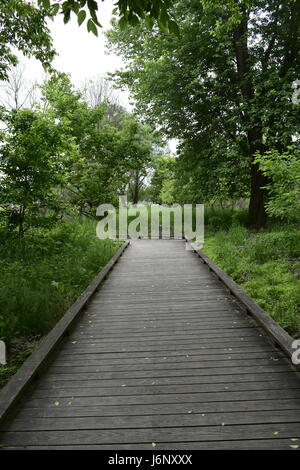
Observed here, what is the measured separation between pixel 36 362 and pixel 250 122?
10.7 metres

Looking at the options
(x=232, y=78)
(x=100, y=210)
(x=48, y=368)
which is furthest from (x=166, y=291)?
(x=100, y=210)

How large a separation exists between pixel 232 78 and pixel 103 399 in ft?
41.4

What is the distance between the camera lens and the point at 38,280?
20.3 ft

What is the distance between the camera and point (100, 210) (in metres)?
16.6

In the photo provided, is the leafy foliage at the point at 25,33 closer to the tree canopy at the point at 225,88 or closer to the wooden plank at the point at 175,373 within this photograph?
the tree canopy at the point at 225,88

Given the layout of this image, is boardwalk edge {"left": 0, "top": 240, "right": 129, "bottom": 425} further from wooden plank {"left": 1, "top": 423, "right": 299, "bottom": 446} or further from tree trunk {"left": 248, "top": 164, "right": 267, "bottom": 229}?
tree trunk {"left": 248, "top": 164, "right": 267, "bottom": 229}

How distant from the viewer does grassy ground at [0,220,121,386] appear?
14.6 ft

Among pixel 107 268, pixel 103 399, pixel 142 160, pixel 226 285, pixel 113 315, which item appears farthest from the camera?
pixel 142 160
